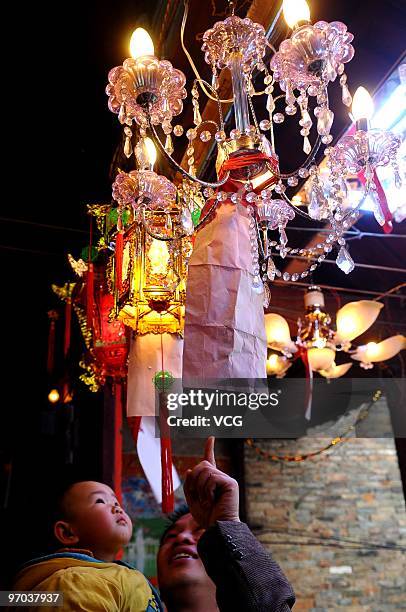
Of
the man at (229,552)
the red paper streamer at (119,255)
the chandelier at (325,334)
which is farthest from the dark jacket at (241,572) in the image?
the chandelier at (325,334)

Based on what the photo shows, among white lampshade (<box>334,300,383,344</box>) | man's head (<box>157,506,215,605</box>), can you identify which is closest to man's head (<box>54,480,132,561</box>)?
man's head (<box>157,506,215,605</box>)

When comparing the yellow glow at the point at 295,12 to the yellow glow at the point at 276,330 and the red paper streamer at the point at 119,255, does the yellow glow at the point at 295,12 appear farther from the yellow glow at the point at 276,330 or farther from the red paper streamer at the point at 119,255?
the yellow glow at the point at 276,330

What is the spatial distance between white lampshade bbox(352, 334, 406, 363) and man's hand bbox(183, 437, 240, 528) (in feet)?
10.1

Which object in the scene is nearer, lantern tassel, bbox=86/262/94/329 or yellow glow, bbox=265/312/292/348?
lantern tassel, bbox=86/262/94/329

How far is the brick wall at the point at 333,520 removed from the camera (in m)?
7.26

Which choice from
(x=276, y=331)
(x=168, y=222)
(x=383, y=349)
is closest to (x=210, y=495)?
(x=168, y=222)

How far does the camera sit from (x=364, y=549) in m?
7.45

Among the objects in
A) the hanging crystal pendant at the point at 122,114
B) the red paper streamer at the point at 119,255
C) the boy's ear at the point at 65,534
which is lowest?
the boy's ear at the point at 65,534

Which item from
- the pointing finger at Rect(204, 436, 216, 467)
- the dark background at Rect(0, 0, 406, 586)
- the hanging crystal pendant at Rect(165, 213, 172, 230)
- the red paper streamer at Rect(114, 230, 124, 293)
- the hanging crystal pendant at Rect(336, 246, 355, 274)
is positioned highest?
the dark background at Rect(0, 0, 406, 586)

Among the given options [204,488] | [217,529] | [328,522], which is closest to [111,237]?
[204,488]

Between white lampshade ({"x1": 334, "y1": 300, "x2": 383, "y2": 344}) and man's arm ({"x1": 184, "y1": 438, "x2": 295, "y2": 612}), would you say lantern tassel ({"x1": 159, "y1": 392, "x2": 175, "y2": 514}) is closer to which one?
man's arm ({"x1": 184, "y1": 438, "x2": 295, "y2": 612})

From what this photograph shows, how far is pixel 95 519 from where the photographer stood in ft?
7.09

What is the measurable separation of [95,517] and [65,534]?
130mm

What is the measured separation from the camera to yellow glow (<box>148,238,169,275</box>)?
2.04m
